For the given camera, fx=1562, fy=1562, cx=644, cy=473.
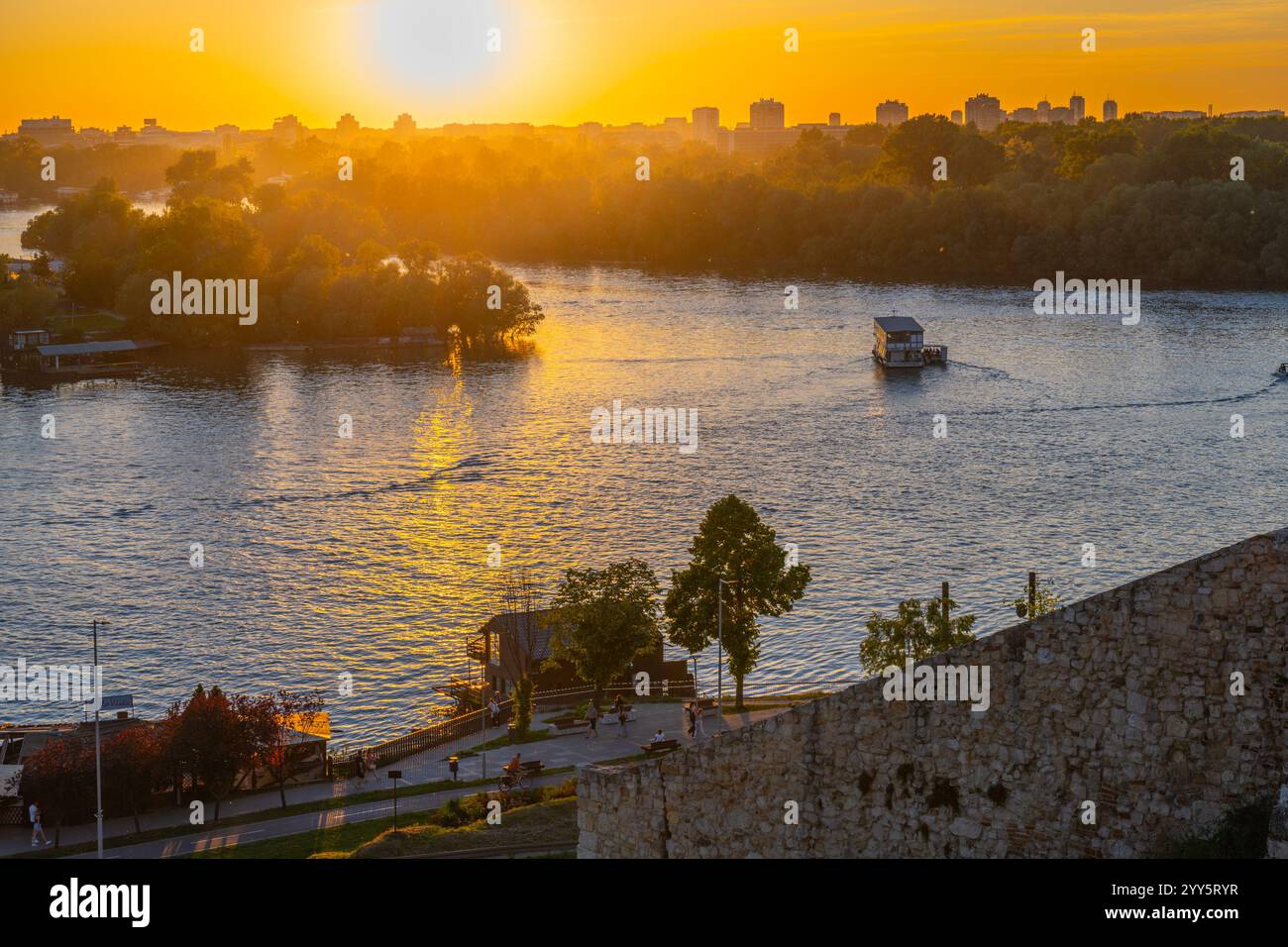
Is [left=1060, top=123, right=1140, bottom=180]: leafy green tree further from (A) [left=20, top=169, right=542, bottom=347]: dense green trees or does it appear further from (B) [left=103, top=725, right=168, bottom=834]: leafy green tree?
(B) [left=103, top=725, right=168, bottom=834]: leafy green tree

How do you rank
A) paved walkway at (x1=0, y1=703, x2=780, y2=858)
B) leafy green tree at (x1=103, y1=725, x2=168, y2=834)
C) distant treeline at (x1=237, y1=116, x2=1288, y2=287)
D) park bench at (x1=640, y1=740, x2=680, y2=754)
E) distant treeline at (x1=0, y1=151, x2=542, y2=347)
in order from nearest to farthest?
paved walkway at (x1=0, y1=703, x2=780, y2=858) < park bench at (x1=640, y1=740, x2=680, y2=754) < leafy green tree at (x1=103, y1=725, x2=168, y2=834) < distant treeline at (x1=0, y1=151, x2=542, y2=347) < distant treeline at (x1=237, y1=116, x2=1288, y2=287)

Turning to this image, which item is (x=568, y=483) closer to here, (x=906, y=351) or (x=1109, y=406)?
(x=1109, y=406)

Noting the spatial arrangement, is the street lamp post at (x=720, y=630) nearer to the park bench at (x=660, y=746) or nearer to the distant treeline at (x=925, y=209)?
the park bench at (x=660, y=746)

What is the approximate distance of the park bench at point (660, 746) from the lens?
2538 centimetres

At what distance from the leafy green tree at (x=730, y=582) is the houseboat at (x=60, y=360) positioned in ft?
180

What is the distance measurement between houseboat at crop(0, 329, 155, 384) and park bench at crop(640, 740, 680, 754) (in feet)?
195

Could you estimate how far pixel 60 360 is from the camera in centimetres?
8069

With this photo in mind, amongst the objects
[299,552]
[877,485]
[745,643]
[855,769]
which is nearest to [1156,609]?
[855,769]

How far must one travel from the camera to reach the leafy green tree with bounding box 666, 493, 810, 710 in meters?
30.4

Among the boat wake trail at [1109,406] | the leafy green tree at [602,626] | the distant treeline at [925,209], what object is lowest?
the leafy green tree at [602,626]

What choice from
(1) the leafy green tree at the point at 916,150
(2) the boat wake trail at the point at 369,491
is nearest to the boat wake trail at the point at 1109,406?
(2) the boat wake trail at the point at 369,491

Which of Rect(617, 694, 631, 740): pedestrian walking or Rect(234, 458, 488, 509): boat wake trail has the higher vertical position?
Rect(234, 458, 488, 509): boat wake trail

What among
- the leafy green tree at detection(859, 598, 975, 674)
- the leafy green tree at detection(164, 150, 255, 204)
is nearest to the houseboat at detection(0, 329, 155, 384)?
the leafy green tree at detection(859, 598, 975, 674)

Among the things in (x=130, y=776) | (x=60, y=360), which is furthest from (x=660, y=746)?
(x=60, y=360)
